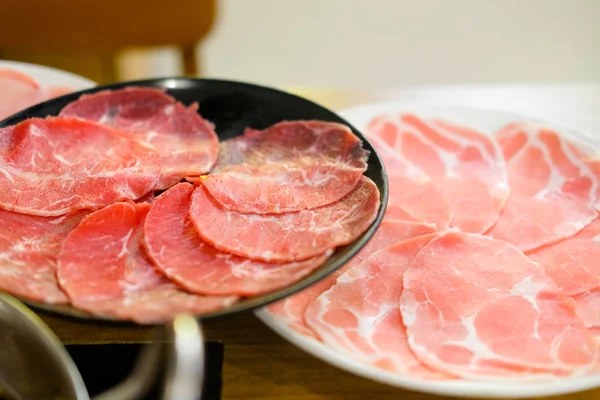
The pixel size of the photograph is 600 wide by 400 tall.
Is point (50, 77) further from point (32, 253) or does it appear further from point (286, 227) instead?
point (286, 227)

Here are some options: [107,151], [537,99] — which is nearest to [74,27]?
[107,151]

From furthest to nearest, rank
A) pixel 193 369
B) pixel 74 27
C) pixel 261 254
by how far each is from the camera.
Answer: pixel 74 27
pixel 261 254
pixel 193 369

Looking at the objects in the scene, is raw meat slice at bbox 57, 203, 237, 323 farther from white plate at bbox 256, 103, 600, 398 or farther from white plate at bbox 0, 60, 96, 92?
white plate at bbox 0, 60, 96, 92

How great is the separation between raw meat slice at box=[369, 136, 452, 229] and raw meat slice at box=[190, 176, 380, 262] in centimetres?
18

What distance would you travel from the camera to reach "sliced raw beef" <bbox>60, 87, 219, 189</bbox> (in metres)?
1.32

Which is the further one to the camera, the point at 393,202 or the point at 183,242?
the point at 393,202

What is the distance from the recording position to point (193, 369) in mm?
687

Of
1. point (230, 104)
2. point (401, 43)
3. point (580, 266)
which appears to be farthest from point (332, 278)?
point (401, 43)

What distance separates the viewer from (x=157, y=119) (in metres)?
1.43

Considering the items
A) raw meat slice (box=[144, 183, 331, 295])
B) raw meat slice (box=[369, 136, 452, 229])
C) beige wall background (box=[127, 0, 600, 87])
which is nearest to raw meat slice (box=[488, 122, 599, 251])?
raw meat slice (box=[369, 136, 452, 229])

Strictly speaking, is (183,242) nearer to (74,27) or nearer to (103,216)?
(103,216)

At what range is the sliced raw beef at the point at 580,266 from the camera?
1060 millimetres

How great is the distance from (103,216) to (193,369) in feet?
1.49

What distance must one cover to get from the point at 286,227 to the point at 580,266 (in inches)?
23.3
